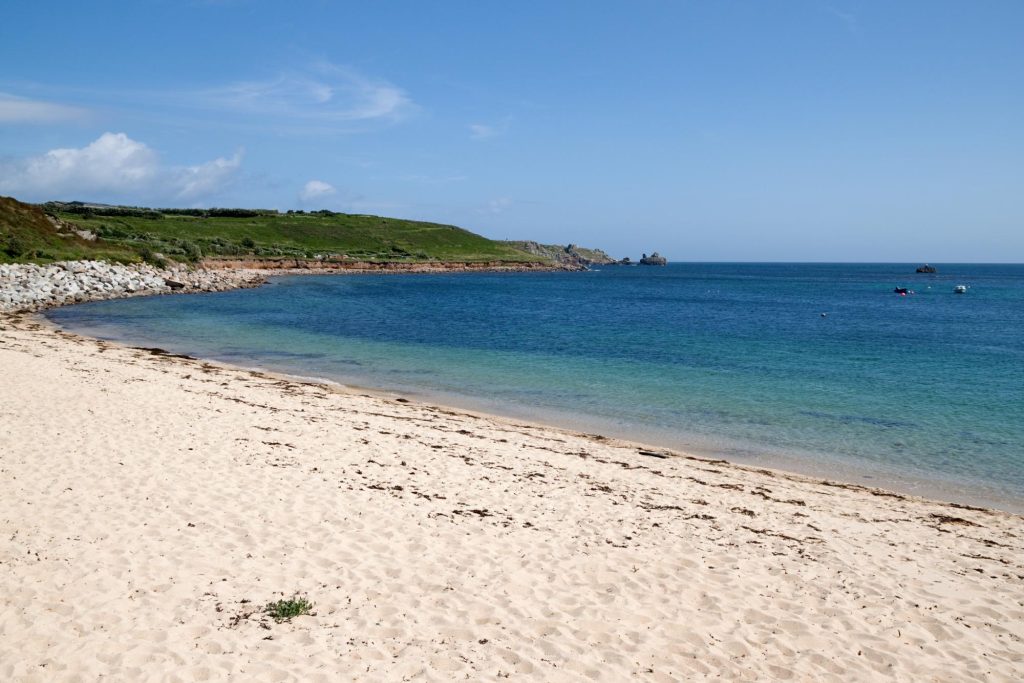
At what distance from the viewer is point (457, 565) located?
866 cm

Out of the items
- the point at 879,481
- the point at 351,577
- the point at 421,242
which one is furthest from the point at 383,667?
the point at 421,242

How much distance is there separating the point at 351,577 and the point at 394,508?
93.8 inches

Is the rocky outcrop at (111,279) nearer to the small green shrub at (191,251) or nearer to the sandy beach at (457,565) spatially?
the small green shrub at (191,251)

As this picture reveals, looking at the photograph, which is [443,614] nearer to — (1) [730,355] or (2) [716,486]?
(2) [716,486]

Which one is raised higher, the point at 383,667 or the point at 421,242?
the point at 421,242

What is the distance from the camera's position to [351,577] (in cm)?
813

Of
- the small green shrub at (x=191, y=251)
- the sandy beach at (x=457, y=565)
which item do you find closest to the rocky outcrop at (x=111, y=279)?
the small green shrub at (x=191, y=251)

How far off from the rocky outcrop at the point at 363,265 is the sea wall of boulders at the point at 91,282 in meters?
12.2

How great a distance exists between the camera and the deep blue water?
17281 millimetres

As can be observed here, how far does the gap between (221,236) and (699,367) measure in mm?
94286

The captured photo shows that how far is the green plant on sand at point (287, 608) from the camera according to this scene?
7105mm

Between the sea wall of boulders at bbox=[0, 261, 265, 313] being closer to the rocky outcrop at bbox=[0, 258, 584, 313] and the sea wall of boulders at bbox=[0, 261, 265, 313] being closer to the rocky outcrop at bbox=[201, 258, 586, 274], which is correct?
the rocky outcrop at bbox=[0, 258, 584, 313]

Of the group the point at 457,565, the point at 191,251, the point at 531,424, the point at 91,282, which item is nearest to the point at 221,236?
the point at 191,251

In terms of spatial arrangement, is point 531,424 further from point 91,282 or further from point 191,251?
point 191,251
